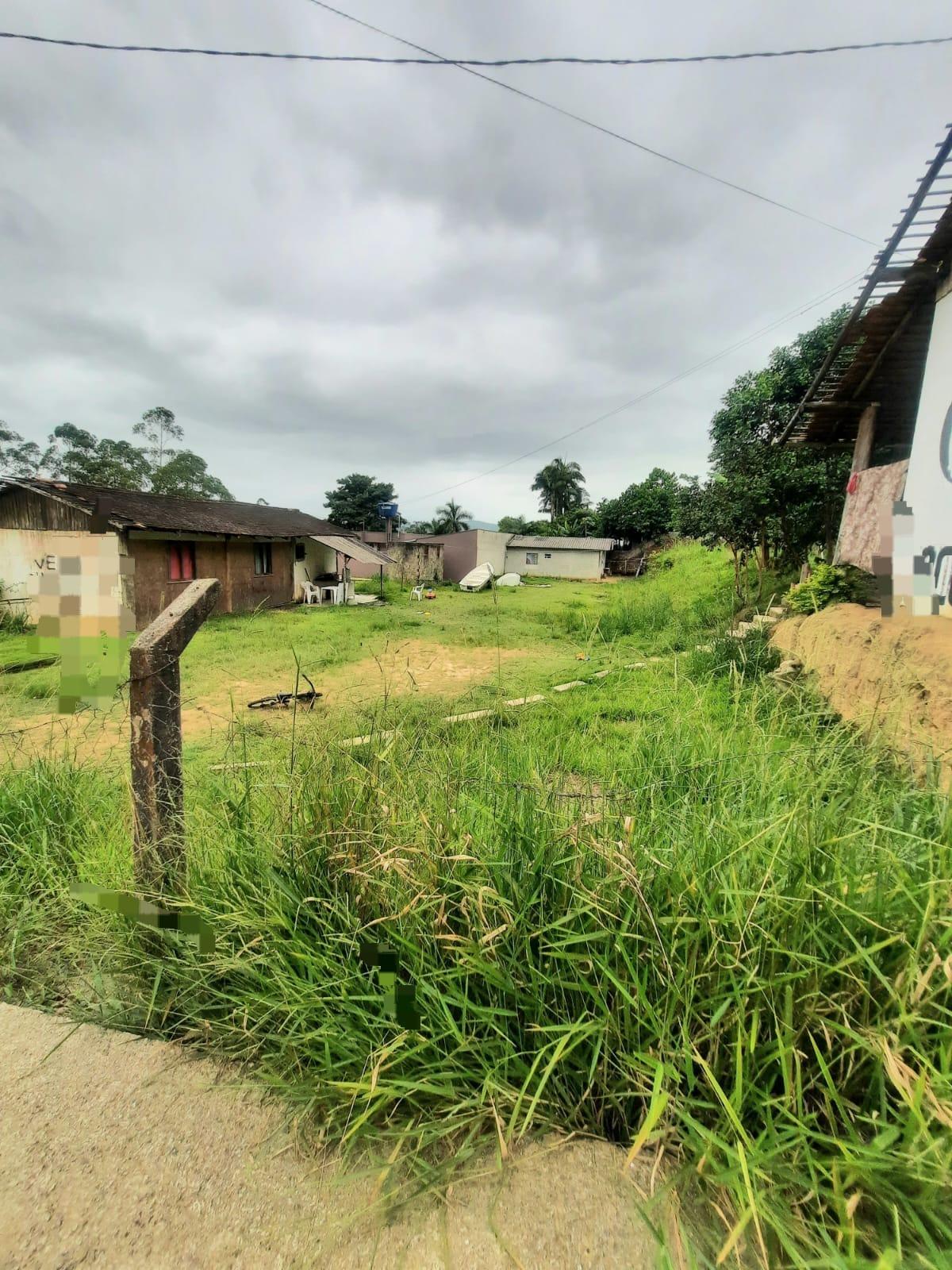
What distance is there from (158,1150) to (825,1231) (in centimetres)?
137

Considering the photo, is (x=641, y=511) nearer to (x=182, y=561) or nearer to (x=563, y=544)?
(x=563, y=544)

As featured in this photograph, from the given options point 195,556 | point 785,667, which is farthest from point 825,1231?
point 195,556

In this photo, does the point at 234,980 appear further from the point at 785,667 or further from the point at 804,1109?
the point at 785,667

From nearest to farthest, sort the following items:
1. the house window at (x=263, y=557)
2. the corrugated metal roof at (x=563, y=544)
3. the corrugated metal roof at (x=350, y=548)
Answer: the house window at (x=263, y=557), the corrugated metal roof at (x=350, y=548), the corrugated metal roof at (x=563, y=544)

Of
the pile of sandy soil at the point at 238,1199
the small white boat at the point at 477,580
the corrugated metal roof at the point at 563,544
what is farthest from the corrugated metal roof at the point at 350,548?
the pile of sandy soil at the point at 238,1199

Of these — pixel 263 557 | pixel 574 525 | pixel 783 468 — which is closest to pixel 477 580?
pixel 263 557

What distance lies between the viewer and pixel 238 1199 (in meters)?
1.08

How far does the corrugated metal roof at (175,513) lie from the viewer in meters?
13.1

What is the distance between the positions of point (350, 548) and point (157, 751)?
21.6m

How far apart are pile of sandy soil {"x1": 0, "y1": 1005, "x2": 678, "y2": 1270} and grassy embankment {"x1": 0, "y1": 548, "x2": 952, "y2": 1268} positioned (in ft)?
0.30

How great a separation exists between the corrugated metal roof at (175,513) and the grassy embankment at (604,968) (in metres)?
10.4

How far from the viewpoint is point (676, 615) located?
11.2m

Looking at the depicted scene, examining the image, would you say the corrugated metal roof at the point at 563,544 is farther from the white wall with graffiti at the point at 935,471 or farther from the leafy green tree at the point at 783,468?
the white wall with graffiti at the point at 935,471

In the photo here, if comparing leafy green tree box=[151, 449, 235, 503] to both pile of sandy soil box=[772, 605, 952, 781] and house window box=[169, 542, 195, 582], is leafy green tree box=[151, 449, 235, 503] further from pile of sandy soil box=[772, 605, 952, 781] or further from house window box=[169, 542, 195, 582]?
pile of sandy soil box=[772, 605, 952, 781]
